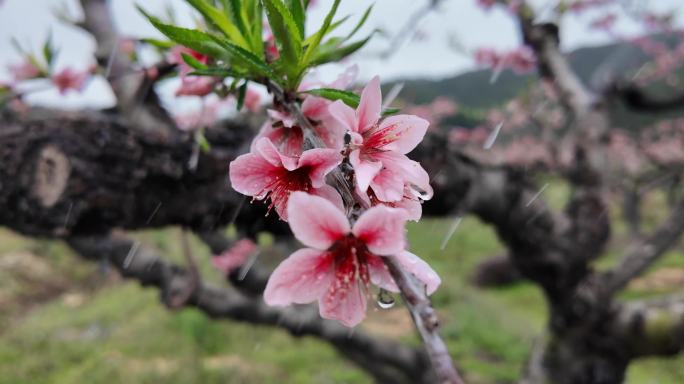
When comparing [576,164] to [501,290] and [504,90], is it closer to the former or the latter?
[501,290]

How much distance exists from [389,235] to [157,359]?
18.0 ft

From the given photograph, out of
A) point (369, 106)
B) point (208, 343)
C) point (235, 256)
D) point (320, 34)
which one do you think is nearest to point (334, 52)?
point (320, 34)

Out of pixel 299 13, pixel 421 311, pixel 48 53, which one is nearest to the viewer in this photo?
pixel 421 311

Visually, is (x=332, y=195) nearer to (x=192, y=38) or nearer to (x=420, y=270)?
(x=420, y=270)

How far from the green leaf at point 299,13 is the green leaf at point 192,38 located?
10cm

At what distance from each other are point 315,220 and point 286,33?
0.74 feet

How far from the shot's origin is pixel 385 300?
494 millimetres

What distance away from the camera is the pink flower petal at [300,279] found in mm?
464

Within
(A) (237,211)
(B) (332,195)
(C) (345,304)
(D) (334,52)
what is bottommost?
(A) (237,211)

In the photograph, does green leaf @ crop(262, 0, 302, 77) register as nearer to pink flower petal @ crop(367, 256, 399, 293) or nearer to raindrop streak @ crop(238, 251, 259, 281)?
pink flower petal @ crop(367, 256, 399, 293)

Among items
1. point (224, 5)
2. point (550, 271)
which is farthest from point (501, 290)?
point (224, 5)

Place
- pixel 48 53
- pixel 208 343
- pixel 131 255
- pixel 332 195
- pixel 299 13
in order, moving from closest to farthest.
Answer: pixel 332 195
pixel 299 13
pixel 48 53
pixel 131 255
pixel 208 343

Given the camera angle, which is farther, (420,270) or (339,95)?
(339,95)

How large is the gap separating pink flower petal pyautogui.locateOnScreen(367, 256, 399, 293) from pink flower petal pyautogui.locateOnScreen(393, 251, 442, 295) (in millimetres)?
27
